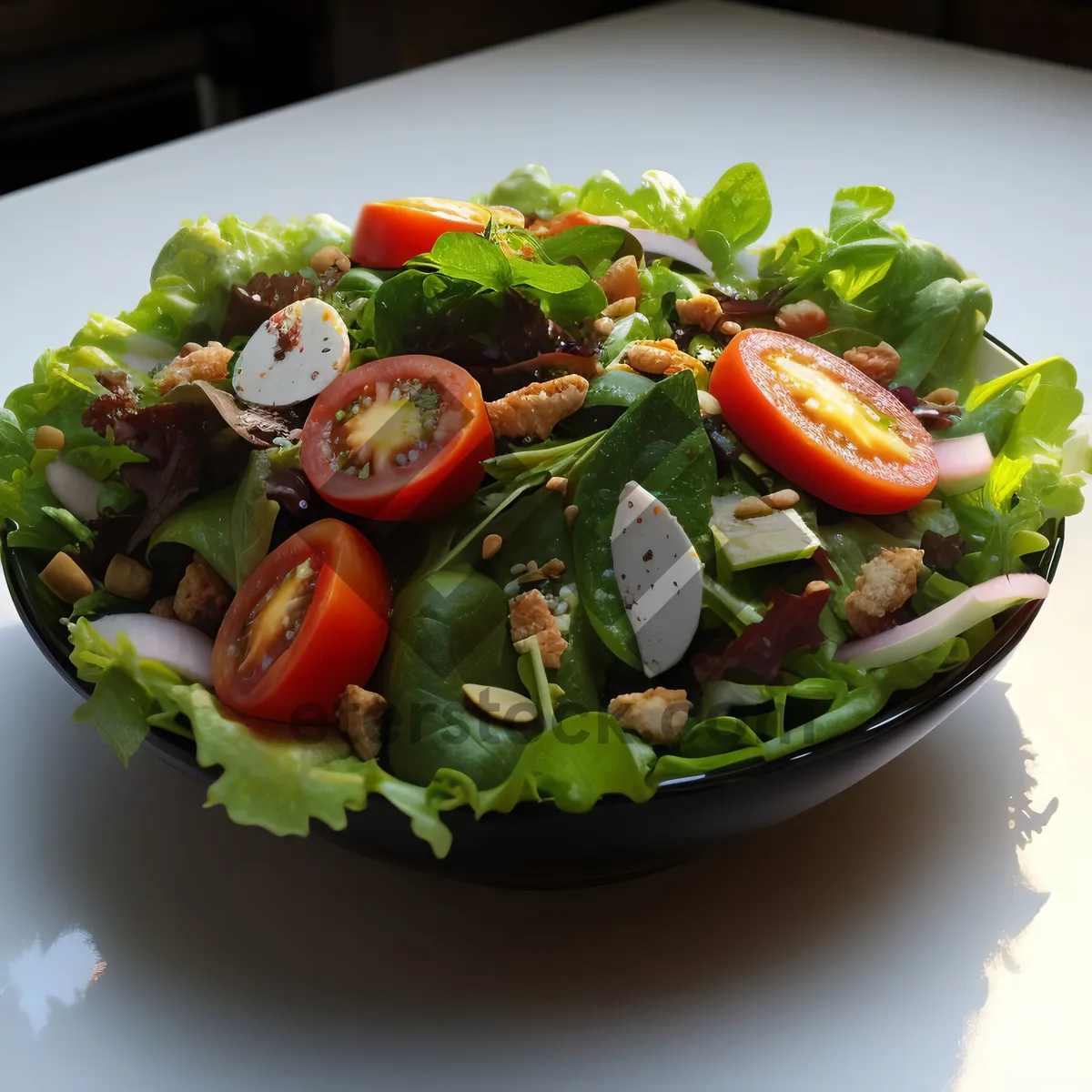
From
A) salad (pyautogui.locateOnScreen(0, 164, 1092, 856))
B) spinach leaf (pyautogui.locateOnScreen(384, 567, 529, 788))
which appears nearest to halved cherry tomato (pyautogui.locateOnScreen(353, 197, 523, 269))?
salad (pyautogui.locateOnScreen(0, 164, 1092, 856))

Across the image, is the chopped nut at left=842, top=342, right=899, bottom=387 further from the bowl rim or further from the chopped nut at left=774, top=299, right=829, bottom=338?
the bowl rim

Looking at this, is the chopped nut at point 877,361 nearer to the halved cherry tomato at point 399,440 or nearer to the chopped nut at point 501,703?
the halved cherry tomato at point 399,440

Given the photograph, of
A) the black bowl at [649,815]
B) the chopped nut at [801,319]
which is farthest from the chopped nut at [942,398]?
the black bowl at [649,815]

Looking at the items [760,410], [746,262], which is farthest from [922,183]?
[760,410]

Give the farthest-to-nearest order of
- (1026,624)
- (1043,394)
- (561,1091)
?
1. (1043,394)
2. (1026,624)
3. (561,1091)

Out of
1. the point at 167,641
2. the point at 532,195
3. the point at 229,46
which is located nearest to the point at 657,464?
the point at 167,641

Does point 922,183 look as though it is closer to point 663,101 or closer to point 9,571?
point 663,101
